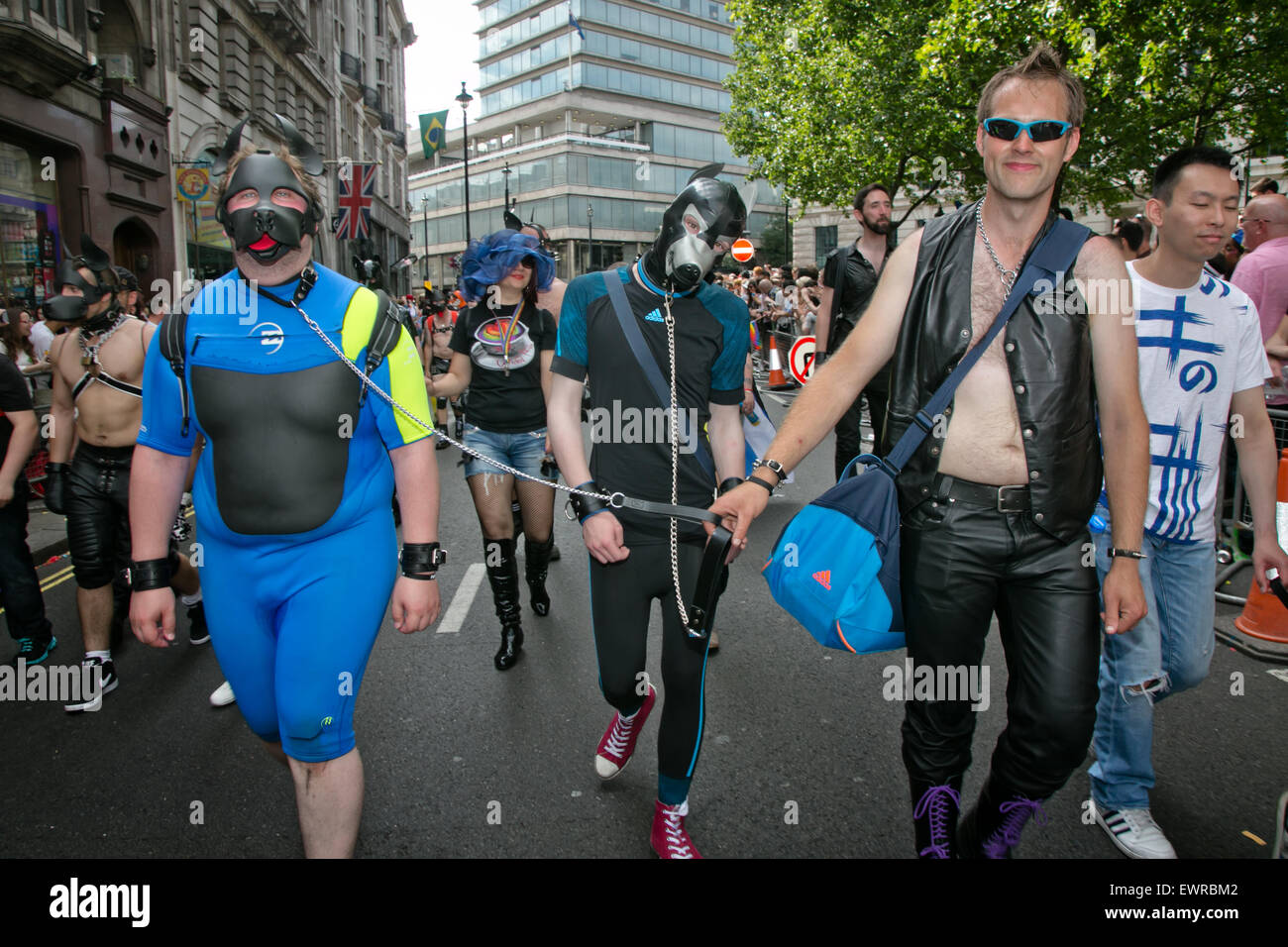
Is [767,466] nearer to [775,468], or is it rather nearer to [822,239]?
[775,468]

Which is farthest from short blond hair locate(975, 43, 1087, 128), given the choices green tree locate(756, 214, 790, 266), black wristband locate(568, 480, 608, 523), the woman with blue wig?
green tree locate(756, 214, 790, 266)

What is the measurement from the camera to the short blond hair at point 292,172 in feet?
8.72

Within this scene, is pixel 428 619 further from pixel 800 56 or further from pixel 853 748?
pixel 800 56

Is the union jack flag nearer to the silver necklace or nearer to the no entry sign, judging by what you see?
the no entry sign

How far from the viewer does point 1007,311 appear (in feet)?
7.64

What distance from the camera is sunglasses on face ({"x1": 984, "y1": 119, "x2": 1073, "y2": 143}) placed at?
2.35m

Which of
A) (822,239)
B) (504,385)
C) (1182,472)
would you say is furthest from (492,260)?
(822,239)

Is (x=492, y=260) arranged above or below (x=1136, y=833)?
above

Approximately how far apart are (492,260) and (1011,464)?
3.27 m

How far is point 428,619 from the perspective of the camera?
263 cm

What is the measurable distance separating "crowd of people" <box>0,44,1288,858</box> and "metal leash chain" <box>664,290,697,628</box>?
0.02 metres

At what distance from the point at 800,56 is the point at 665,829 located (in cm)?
3172

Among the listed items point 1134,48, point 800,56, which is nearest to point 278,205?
point 1134,48

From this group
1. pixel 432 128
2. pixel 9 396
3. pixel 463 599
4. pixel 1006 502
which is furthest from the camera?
pixel 432 128
